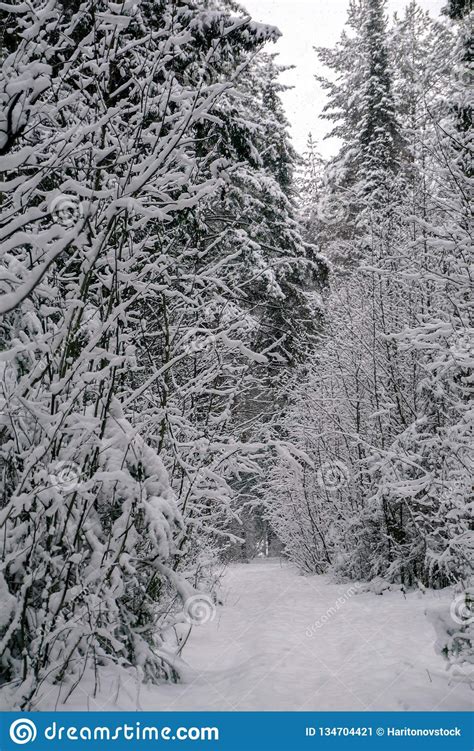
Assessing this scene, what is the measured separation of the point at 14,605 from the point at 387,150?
66.8 feet

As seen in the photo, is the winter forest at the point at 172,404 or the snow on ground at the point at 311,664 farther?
the snow on ground at the point at 311,664

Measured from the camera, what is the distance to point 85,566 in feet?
9.69

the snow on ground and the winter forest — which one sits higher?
the winter forest

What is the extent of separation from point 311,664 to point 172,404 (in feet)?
7.62

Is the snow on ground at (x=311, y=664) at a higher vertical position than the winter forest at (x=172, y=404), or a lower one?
lower

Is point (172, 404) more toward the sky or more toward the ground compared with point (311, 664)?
more toward the sky

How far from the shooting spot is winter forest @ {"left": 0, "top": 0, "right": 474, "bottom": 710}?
2.47 metres

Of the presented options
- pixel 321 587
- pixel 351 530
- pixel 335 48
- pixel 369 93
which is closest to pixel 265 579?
pixel 321 587

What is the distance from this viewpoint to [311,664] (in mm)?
4152

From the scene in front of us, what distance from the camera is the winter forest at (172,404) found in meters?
2.47

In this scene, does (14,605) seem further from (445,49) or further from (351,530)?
(445,49)

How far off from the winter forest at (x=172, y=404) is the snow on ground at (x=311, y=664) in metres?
0.03

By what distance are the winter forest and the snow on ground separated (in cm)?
3
